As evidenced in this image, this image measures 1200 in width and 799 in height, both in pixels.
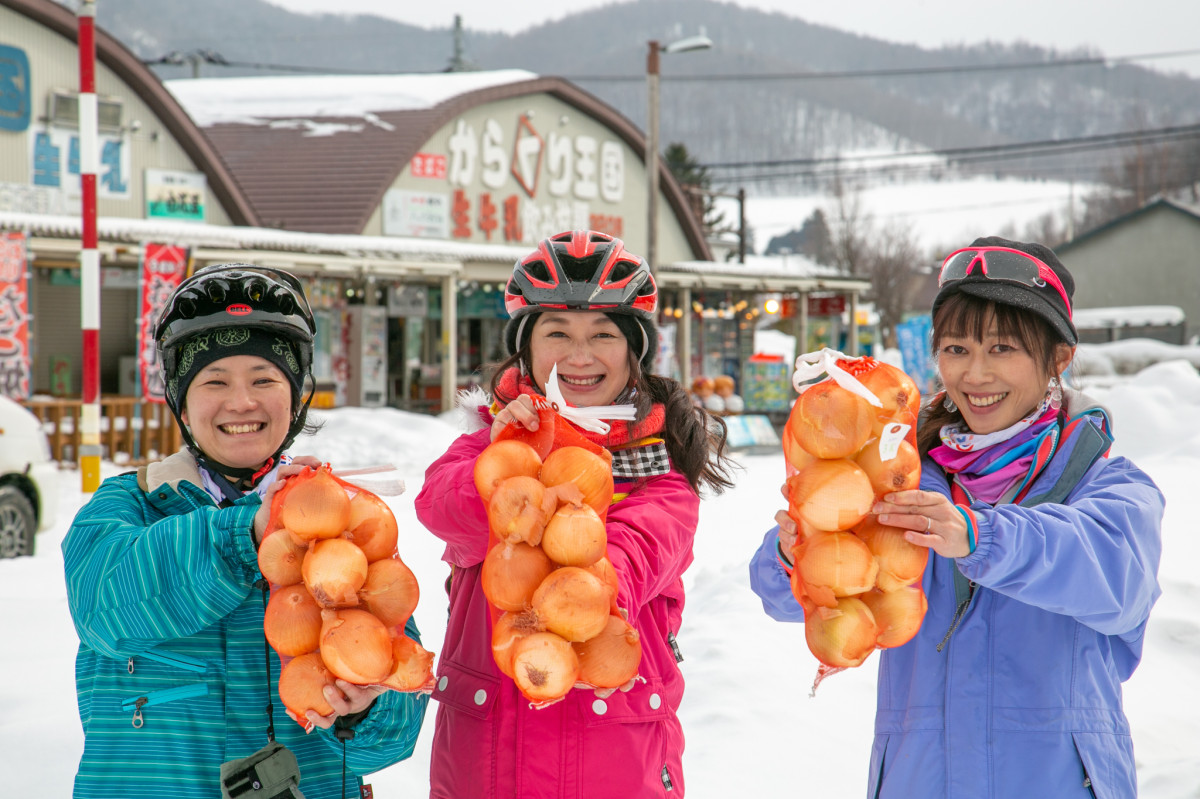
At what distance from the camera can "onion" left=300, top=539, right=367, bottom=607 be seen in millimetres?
1747

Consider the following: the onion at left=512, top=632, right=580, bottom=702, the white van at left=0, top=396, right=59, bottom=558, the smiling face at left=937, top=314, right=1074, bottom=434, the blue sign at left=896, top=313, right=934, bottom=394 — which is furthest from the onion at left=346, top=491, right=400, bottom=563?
the blue sign at left=896, top=313, right=934, bottom=394

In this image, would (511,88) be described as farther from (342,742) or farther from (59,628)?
(342,742)

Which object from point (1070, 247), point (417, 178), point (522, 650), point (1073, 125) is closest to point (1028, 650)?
point (522, 650)

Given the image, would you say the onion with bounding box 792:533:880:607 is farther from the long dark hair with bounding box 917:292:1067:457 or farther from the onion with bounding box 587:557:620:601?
the long dark hair with bounding box 917:292:1067:457

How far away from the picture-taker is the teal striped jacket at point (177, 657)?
1885mm

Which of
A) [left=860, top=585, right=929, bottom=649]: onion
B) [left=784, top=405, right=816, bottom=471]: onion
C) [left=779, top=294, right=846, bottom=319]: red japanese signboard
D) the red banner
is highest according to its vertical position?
[left=779, top=294, right=846, bottom=319]: red japanese signboard

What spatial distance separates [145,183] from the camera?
16.9 m

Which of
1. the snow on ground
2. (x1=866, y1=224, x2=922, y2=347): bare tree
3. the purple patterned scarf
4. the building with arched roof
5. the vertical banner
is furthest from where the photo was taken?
(x1=866, y1=224, x2=922, y2=347): bare tree

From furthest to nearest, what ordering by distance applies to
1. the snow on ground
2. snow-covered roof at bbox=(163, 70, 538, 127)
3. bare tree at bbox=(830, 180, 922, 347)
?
bare tree at bbox=(830, 180, 922, 347), snow-covered roof at bbox=(163, 70, 538, 127), the snow on ground

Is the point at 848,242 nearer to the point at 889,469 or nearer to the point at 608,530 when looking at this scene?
the point at 608,530

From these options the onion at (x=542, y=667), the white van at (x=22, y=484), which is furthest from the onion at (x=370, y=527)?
the white van at (x=22, y=484)

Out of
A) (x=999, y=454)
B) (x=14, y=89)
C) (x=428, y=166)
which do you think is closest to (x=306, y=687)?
(x=999, y=454)

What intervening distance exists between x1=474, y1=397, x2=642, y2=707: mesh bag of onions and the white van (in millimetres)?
7720

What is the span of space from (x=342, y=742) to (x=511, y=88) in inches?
833
